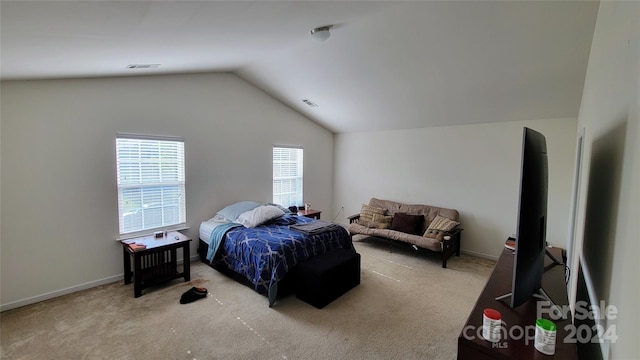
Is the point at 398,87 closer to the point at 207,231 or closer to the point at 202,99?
the point at 202,99

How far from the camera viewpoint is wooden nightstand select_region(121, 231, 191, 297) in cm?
312

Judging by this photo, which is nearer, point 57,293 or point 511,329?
point 511,329

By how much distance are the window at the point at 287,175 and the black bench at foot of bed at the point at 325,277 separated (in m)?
2.29

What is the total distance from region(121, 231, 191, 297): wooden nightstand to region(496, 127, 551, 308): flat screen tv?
3.33m

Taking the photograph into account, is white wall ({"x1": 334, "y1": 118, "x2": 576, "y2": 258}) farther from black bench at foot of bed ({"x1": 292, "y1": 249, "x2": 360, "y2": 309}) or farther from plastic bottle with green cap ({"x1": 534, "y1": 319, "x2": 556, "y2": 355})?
plastic bottle with green cap ({"x1": 534, "y1": 319, "x2": 556, "y2": 355})

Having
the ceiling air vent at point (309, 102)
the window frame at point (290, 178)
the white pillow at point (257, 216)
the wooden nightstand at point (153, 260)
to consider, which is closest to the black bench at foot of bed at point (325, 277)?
the white pillow at point (257, 216)

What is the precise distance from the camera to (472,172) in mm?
4594

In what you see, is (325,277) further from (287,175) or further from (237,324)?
(287,175)

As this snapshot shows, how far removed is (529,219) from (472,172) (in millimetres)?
3535

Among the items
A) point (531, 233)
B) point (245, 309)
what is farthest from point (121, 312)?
point (531, 233)

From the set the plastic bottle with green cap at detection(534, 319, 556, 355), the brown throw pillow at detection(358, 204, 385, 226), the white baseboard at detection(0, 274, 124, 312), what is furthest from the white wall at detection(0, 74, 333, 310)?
the plastic bottle with green cap at detection(534, 319, 556, 355)

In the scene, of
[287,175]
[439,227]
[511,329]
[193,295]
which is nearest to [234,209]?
[193,295]

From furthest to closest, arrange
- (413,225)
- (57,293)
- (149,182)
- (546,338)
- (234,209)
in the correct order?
(413,225)
(234,209)
(149,182)
(57,293)
(546,338)

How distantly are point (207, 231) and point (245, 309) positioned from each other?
152cm
